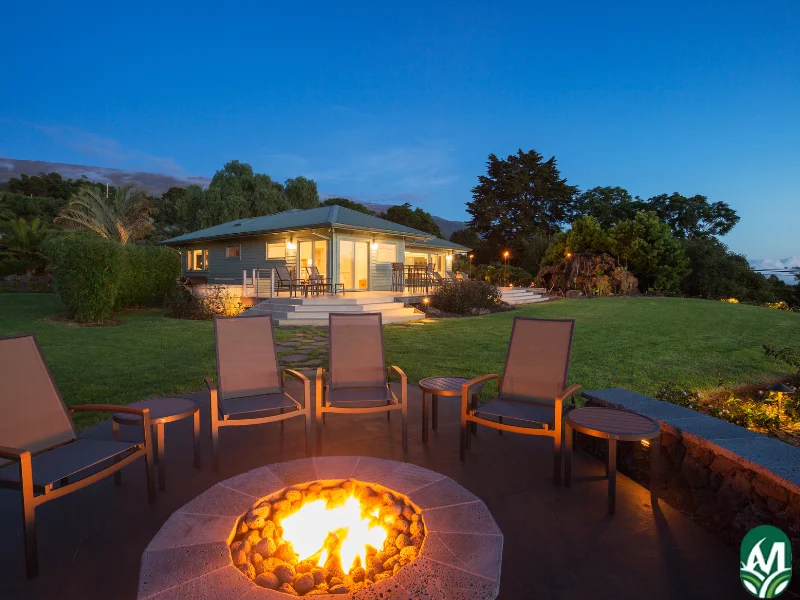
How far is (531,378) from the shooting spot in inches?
134

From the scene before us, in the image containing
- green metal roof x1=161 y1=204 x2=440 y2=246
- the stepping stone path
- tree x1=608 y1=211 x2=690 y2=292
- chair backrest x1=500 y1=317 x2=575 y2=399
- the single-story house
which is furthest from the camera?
tree x1=608 y1=211 x2=690 y2=292

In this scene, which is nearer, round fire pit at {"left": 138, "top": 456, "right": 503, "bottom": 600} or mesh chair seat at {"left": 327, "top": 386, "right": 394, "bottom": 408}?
round fire pit at {"left": 138, "top": 456, "right": 503, "bottom": 600}

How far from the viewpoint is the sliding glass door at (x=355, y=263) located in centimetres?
1733

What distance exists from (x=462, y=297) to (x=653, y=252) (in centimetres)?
1341

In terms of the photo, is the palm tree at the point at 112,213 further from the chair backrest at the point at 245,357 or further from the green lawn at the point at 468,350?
the chair backrest at the point at 245,357

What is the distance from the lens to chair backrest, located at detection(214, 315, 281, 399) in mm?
3525

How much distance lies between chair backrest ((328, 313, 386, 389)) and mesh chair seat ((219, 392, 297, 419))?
539 millimetres

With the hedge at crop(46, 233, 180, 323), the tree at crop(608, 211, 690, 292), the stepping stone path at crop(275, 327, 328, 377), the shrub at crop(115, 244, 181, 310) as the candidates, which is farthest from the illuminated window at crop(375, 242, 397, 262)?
the tree at crop(608, 211, 690, 292)

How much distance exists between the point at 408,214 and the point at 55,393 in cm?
4231

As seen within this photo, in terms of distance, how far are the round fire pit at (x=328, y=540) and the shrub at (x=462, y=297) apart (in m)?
11.8

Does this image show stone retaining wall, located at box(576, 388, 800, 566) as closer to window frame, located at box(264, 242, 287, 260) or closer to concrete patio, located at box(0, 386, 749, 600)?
concrete patio, located at box(0, 386, 749, 600)

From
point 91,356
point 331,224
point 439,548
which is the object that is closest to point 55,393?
point 439,548

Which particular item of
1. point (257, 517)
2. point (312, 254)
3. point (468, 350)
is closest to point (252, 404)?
point (257, 517)

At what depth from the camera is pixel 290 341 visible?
8.51 m
